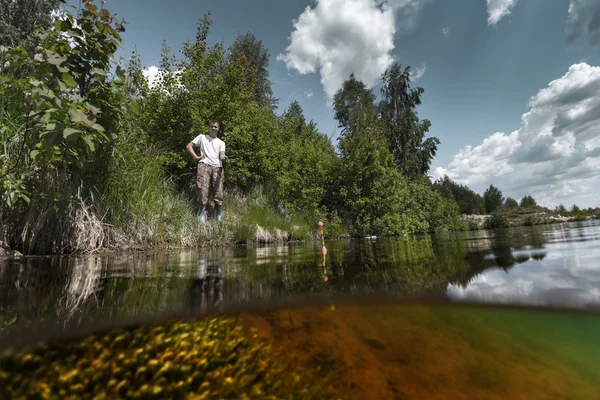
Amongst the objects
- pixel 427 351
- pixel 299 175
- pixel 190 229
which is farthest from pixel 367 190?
pixel 427 351

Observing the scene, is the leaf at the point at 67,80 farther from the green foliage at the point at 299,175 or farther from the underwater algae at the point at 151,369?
the green foliage at the point at 299,175

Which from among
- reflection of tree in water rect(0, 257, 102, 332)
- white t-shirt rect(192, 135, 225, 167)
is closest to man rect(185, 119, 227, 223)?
white t-shirt rect(192, 135, 225, 167)

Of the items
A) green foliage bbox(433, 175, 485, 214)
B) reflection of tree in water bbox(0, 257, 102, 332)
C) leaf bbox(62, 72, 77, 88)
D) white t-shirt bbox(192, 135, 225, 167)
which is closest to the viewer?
reflection of tree in water bbox(0, 257, 102, 332)

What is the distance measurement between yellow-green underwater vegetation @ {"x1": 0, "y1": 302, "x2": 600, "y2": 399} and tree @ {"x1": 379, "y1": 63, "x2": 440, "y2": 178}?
2039cm

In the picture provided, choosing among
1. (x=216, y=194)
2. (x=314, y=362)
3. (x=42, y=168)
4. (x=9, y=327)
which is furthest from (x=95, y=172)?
(x=314, y=362)

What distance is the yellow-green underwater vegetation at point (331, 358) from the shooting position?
61 cm

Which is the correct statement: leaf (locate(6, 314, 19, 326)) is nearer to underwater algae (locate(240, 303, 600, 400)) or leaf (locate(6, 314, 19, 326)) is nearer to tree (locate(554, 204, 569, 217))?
underwater algae (locate(240, 303, 600, 400))

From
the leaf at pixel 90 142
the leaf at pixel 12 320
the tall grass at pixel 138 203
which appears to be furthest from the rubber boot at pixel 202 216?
the leaf at pixel 12 320

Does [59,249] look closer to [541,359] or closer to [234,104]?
[541,359]

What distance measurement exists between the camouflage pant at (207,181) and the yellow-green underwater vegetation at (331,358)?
5808mm

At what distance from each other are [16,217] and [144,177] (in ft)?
5.78

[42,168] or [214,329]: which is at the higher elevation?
[42,168]

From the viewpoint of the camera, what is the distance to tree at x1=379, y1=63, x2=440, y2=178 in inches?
808

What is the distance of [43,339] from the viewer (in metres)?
0.77
